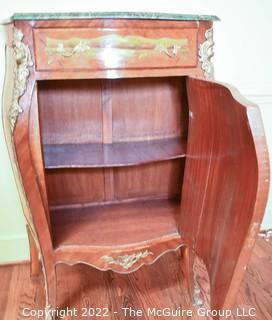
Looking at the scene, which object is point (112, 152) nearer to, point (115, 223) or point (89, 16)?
point (115, 223)

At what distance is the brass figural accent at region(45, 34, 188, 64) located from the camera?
861mm

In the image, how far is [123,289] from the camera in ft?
4.43

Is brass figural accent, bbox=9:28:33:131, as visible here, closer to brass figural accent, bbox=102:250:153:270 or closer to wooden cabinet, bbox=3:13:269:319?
wooden cabinet, bbox=3:13:269:319

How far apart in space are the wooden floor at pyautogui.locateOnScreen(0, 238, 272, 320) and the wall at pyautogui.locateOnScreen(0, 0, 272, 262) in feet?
0.63

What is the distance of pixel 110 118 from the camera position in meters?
1.28

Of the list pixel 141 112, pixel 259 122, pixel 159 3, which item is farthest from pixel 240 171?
pixel 159 3

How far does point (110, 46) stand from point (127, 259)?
2.17 feet

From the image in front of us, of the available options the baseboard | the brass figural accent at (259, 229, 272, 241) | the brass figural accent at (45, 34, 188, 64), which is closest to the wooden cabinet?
the brass figural accent at (45, 34, 188, 64)

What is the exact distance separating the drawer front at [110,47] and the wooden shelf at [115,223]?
55 centimetres

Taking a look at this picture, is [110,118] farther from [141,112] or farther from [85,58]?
[85,58]

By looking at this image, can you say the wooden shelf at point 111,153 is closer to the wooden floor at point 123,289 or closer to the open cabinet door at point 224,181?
the open cabinet door at point 224,181

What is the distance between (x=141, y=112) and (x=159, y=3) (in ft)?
1.42

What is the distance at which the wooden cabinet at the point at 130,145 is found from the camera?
2.48 feet

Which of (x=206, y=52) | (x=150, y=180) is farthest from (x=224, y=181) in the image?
(x=150, y=180)
